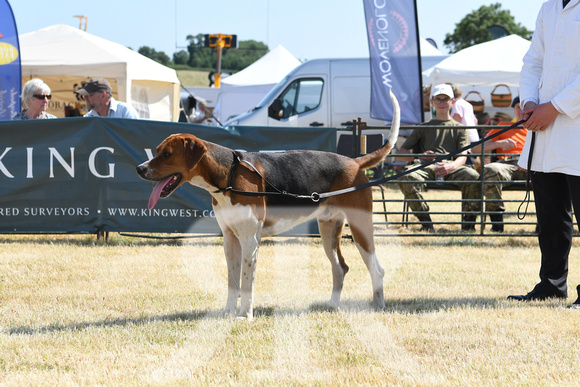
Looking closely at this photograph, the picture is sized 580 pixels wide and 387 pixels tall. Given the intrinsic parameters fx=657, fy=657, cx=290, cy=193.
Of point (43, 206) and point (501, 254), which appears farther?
point (43, 206)

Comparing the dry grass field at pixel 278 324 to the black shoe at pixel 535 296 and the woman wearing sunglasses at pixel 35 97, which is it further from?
the woman wearing sunglasses at pixel 35 97

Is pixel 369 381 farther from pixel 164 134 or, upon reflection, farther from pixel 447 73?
pixel 447 73

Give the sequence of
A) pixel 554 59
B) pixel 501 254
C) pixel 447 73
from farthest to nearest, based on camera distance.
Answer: pixel 447 73 < pixel 501 254 < pixel 554 59

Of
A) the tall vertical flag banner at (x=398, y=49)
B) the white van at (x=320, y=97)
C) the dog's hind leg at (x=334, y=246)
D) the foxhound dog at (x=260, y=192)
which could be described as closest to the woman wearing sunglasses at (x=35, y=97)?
the foxhound dog at (x=260, y=192)

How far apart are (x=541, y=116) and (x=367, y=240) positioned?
1.53 meters

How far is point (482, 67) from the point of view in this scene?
615 inches

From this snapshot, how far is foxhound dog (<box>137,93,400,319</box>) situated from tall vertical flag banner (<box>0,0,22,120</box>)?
22.9ft

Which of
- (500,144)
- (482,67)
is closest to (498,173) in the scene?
(500,144)

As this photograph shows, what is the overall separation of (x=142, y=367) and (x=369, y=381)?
4.02ft

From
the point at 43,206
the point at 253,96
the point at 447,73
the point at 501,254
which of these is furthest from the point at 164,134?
the point at 253,96

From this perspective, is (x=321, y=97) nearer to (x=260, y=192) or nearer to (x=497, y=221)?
(x=497, y=221)

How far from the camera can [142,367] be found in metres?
3.56

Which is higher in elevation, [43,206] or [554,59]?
[554,59]

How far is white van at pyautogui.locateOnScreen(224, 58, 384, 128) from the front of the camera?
15.0 meters
